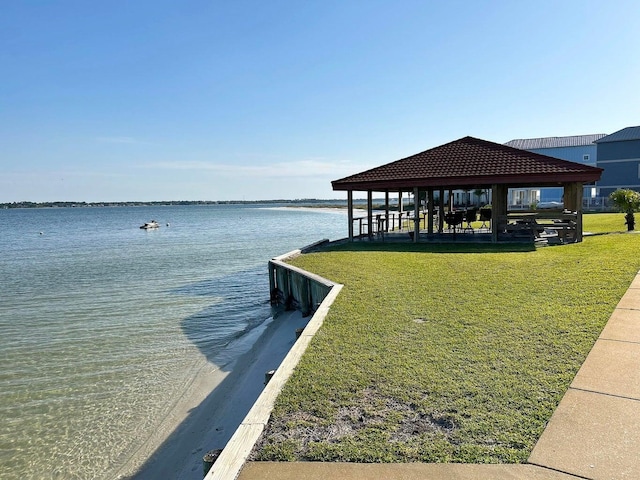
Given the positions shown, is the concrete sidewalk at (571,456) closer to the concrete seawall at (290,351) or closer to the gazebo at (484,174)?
the concrete seawall at (290,351)

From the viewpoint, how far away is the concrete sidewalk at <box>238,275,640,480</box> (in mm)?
2703

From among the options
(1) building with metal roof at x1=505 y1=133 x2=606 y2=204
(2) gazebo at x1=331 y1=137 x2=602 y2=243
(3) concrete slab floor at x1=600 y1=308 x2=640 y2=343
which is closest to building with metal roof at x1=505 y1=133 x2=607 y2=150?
(1) building with metal roof at x1=505 y1=133 x2=606 y2=204

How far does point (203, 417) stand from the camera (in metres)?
5.77

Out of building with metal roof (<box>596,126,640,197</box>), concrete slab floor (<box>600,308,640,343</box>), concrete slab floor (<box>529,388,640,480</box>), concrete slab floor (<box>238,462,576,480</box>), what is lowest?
concrete slab floor (<box>238,462,576,480</box>)

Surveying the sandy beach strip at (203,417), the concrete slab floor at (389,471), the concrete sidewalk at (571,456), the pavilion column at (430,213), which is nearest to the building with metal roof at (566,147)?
the pavilion column at (430,213)

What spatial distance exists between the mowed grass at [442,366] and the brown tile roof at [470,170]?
532 cm

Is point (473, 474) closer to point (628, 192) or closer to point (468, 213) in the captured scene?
point (468, 213)

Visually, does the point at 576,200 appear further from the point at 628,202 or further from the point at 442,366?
the point at 442,366

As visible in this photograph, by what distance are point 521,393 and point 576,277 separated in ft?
17.2

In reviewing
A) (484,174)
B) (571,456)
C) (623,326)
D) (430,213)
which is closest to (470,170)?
(484,174)

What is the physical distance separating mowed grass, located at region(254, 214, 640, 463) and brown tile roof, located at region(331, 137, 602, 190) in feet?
17.5

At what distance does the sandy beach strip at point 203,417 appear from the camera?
4.75 meters

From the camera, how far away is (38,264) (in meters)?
21.7

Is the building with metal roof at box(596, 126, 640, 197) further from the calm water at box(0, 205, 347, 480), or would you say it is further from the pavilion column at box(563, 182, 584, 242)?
the calm water at box(0, 205, 347, 480)
